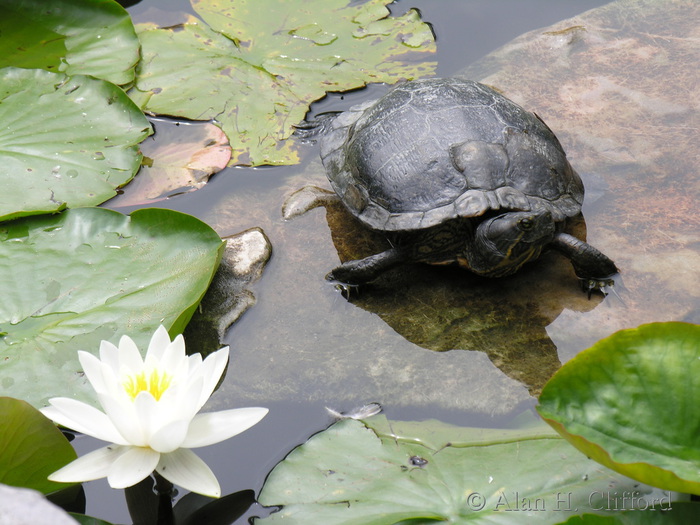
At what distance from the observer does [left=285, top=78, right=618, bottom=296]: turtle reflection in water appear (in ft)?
8.87

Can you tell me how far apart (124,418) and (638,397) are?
51.2 inches

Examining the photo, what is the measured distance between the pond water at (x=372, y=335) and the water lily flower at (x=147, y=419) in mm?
393

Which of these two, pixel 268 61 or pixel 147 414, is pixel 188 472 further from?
pixel 268 61

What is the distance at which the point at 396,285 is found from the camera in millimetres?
2938

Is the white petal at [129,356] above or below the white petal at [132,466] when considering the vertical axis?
above

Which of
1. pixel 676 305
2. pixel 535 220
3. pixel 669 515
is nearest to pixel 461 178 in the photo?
pixel 535 220

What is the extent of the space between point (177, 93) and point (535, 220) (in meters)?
2.03

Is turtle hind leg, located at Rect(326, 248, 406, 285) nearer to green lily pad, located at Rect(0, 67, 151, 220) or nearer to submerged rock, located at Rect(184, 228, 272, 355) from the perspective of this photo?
submerged rock, located at Rect(184, 228, 272, 355)

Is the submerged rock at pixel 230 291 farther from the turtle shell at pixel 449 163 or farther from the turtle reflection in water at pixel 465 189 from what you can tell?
the turtle shell at pixel 449 163

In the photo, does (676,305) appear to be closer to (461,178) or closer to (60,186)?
(461,178)

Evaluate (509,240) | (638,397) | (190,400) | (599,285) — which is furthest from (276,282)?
(638,397)

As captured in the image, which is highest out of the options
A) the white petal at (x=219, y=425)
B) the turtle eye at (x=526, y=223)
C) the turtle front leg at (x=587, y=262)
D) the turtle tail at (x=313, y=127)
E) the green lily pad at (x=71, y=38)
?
the green lily pad at (x=71, y=38)

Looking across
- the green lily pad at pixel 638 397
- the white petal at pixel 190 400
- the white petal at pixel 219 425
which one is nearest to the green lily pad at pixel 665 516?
the green lily pad at pixel 638 397

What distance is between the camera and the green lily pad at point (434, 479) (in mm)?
1822
